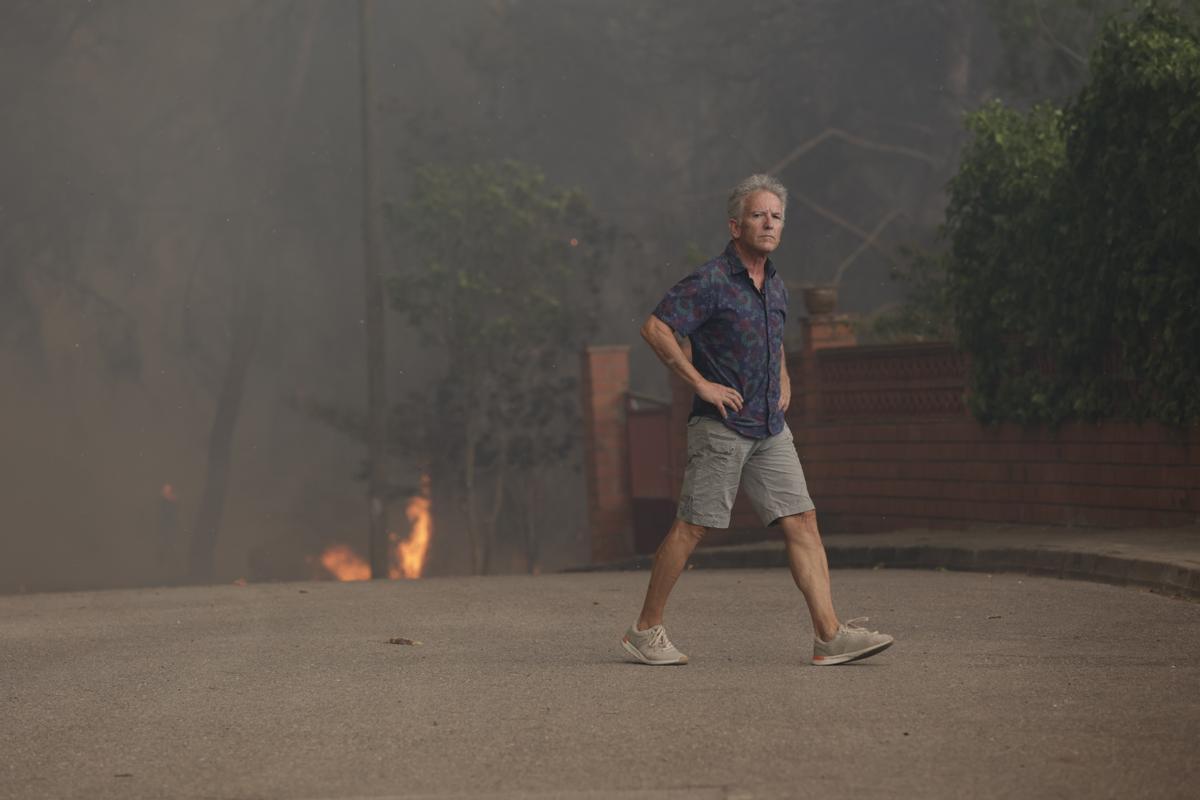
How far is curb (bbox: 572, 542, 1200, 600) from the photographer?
11203mm

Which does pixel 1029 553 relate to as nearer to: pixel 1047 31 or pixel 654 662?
pixel 654 662

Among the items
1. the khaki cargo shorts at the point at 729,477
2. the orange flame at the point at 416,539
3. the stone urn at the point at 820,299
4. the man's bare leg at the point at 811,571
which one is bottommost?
the orange flame at the point at 416,539

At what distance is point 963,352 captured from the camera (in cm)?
1705

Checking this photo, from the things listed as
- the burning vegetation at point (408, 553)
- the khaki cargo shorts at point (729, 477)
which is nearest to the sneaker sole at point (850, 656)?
the khaki cargo shorts at point (729, 477)

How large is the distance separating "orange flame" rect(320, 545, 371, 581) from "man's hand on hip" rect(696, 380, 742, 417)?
93.4 feet

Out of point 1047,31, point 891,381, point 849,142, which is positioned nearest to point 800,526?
point 891,381

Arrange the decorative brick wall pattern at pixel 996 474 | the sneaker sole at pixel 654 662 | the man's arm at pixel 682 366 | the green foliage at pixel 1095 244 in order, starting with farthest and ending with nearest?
Answer: the decorative brick wall pattern at pixel 996 474 < the green foliage at pixel 1095 244 < the sneaker sole at pixel 654 662 < the man's arm at pixel 682 366

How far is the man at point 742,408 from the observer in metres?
8.03

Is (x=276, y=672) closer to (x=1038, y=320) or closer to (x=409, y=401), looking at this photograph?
(x=1038, y=320)

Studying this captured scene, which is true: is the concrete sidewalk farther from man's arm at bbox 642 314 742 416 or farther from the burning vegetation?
the burning vegetation

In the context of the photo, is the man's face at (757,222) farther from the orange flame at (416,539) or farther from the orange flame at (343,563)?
the orange flame at (343,563)

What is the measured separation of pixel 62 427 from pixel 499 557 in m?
9.47

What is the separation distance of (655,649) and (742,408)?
108 cm

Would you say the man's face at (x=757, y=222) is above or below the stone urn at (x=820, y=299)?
above
